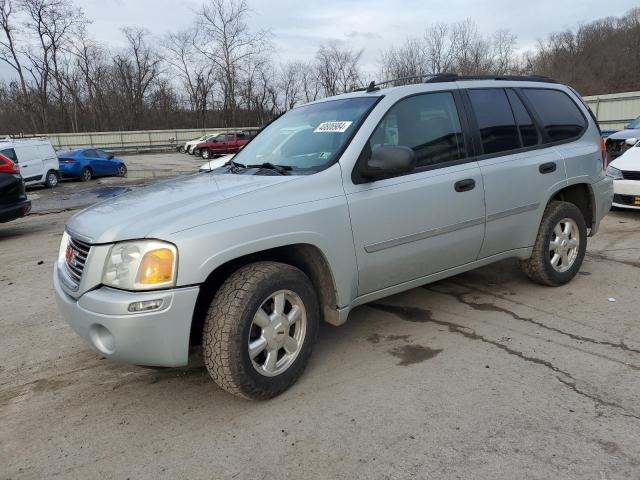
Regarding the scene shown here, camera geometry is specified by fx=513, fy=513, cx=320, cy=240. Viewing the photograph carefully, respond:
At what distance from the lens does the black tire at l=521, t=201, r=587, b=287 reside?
4.58 meters

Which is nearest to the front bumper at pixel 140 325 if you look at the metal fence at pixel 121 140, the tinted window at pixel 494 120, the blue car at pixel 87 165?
the tinted window at pixel 494 120

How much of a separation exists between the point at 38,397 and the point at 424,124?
324 centimetres

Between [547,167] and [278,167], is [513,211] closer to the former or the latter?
[547,167]

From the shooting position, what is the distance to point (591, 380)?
317 cm

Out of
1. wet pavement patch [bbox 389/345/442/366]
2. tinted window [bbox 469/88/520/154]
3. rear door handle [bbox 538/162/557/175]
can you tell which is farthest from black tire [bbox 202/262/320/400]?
rear door handle [bbox 538/162/557/175]

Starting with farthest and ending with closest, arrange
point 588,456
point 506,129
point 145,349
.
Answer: point 506,129, point 145,349, point 588,456

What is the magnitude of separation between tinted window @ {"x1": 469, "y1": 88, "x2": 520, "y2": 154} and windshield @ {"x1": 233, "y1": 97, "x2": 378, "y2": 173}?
1.00m

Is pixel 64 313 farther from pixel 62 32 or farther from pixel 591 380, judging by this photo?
pixel 62 32

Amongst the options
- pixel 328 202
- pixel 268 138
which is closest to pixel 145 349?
pixel 328 202

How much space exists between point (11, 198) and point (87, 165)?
13.8 metres

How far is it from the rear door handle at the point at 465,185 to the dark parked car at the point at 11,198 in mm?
7768

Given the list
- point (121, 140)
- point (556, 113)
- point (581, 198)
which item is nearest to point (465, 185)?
point (556, 113)

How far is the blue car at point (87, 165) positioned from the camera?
21078 mm

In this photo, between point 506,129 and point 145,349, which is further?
point 506,129
